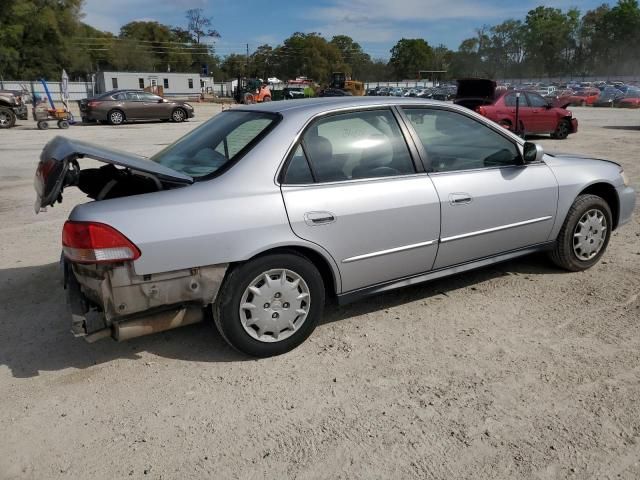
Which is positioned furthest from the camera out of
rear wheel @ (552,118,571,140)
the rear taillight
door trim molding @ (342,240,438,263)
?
rear wheel @ (552,118,571,140)

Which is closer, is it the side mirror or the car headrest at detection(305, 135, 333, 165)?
the car headrest at detection(305, 135, 333, 165)

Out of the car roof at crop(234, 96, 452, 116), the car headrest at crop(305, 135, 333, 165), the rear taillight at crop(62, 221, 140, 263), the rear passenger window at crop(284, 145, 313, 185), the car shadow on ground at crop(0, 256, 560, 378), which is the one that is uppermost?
the car roof at crop(234, 96, 452, 116)

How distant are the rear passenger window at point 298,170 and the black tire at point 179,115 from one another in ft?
75.0

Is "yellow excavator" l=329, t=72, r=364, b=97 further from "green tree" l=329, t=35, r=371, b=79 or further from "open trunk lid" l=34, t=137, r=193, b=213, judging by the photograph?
"green tree" l=329, t=35, r=371, b=79

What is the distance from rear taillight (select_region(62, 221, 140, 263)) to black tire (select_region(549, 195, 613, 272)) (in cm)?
345

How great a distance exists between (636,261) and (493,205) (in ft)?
6.49

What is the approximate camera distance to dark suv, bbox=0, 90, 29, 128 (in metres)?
20.4

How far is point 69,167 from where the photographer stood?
304cm

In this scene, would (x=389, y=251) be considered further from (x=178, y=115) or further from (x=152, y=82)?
(x=152, y=82)

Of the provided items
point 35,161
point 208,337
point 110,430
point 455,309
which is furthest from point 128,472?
point 35,161

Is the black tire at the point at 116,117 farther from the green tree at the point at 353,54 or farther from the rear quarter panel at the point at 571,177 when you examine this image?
the green tree at the point at 353,54

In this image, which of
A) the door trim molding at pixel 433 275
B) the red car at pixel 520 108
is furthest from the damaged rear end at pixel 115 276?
the red car at pixel 520 108

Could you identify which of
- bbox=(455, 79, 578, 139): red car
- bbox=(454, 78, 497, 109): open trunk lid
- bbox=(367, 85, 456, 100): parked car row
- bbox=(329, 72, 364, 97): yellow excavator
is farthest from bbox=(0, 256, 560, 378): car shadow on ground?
bbox=(329, 72, 364, 97): yellow excavator

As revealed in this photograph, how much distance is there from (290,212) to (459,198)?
4.40 ft
